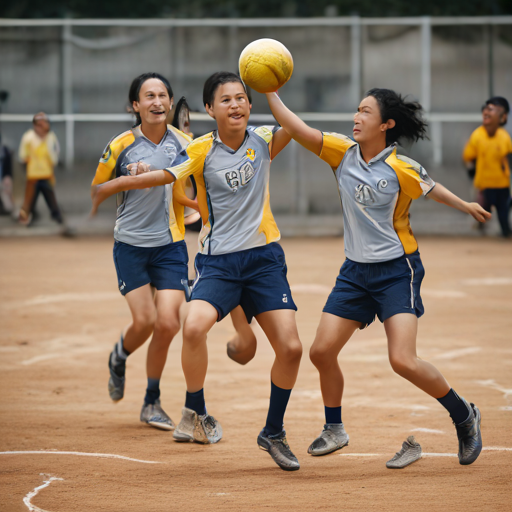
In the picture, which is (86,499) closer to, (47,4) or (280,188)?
(280,188)

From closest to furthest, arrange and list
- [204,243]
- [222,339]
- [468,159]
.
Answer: [204,243]
[222,339]
[468,159]

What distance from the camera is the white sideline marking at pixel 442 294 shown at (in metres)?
10.5

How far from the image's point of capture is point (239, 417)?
6.15m

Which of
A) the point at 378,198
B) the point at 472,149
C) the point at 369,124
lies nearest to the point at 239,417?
the point at 378,198

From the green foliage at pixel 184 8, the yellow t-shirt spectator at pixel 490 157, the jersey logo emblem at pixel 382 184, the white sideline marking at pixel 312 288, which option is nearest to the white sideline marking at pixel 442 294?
the white sideline marking at pixel 312 288

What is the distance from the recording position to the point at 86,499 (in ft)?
14.0

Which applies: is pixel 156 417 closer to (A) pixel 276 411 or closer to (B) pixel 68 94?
(A) pixel 276 411

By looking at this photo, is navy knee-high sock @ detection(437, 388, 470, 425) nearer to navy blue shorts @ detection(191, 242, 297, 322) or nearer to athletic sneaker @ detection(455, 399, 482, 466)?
athletic sneaker @ detection(455, 399, 482, 466)

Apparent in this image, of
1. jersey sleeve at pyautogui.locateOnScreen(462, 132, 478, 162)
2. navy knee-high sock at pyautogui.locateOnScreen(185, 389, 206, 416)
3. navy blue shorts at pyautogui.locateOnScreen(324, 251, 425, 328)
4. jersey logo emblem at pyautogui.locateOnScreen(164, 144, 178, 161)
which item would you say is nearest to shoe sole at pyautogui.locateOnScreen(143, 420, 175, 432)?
navy knee-high sock at pyautogui.locateOnScreen(185, 389, 206, 416)

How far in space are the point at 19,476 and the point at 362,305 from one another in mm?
2175

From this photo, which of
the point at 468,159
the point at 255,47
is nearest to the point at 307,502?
the point at 255,47

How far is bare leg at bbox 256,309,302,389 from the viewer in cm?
482

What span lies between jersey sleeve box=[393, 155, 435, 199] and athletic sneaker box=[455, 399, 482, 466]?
1336 millimetres

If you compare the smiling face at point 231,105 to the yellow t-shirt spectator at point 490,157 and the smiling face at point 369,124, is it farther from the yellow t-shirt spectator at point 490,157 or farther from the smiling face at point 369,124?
the yellow t-shirt spectator at point 490,157
